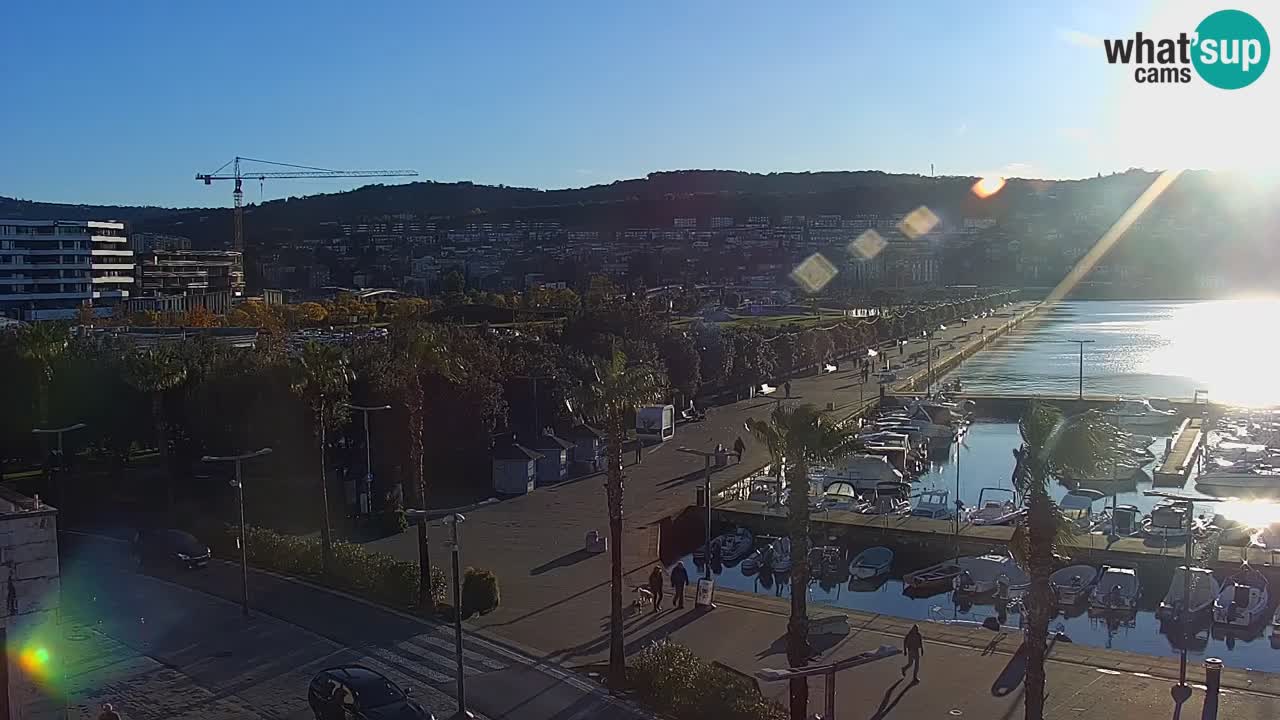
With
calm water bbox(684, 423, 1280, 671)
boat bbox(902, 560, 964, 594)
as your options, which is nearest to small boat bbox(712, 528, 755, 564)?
calm water bbox(684, 423, 1280, 671)

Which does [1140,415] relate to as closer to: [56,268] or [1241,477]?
[1241,477]

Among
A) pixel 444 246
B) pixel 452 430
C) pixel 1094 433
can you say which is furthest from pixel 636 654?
pixel 444 246

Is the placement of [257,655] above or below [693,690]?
below

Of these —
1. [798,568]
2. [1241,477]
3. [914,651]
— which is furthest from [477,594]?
[1241,477]

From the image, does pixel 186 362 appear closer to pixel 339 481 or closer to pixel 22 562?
pixel 339 481

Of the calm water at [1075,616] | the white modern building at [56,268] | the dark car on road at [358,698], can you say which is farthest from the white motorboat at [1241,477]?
the white modern building at [56,268]

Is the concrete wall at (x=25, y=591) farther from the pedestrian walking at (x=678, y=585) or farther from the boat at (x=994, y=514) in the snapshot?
the boat at (x=994, y=514)
